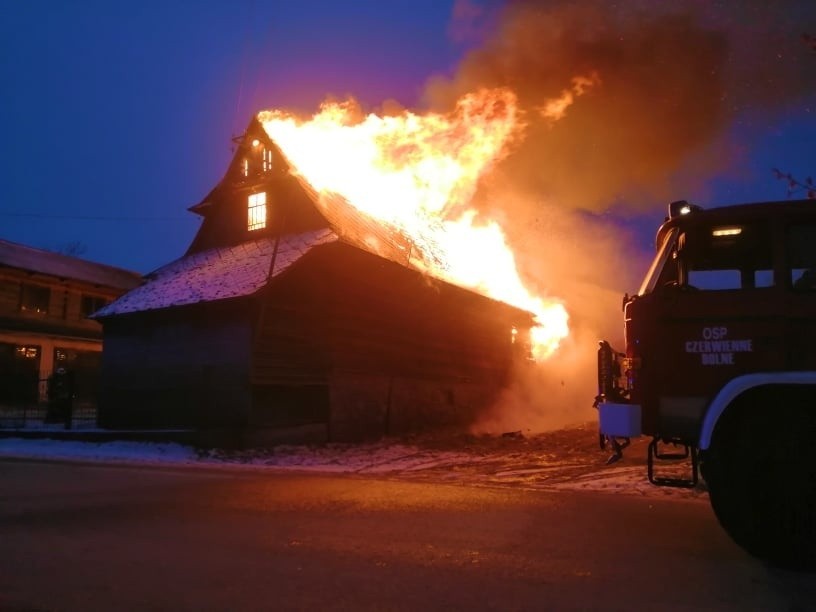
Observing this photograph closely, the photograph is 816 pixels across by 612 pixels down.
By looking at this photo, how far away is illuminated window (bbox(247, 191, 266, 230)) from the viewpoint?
67.9ft

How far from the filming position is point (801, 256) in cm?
517

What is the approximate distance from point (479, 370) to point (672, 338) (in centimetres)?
1891

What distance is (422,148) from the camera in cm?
2312

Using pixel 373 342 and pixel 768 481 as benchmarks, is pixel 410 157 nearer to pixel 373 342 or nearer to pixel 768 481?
pixel 373 342

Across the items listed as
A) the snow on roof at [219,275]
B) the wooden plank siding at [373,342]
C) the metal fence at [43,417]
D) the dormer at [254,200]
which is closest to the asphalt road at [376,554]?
the wooden plank siding at [373,342]

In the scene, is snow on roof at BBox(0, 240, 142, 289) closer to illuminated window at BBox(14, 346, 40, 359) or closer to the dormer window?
illuminated window at BBox(14, 346, 40, 359)

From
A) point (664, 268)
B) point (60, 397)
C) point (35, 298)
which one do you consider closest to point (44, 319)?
point (35, 298)

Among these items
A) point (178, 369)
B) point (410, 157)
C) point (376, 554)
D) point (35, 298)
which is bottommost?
point (376, 554)

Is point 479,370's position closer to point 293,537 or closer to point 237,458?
point 237,458

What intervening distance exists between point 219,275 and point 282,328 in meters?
2.96

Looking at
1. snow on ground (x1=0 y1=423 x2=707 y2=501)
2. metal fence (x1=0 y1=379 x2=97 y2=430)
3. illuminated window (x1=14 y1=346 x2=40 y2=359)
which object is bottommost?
snow on ground (x1=0 y1=423 x2=707 y2=501)

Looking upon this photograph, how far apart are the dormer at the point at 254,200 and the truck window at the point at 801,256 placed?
1494 cm

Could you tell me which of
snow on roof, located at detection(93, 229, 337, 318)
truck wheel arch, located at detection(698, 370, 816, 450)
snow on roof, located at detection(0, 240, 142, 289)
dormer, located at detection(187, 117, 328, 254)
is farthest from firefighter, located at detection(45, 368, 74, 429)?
truck wheel arch, located at detection(698, 370, 816, 450)

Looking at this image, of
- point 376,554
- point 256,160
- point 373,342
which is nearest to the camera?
point 376,554
